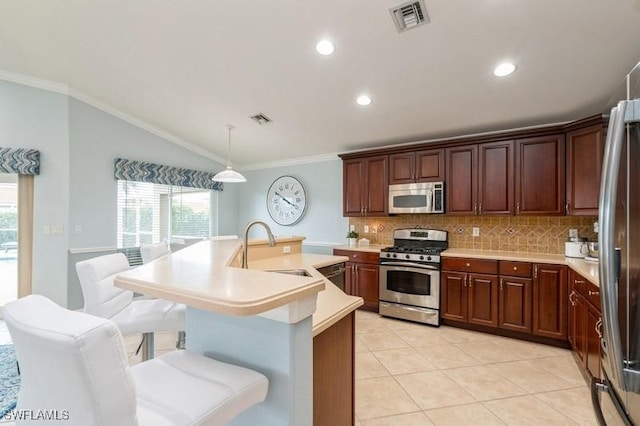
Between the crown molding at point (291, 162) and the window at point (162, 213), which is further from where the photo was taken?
the crown molding at point (291, 162)

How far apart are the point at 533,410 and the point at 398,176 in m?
2.75

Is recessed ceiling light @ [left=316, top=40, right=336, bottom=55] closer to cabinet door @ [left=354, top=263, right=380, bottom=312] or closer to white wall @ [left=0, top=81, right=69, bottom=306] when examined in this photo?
cabinet door @ [left=354, top=263, right=380, bottom=312]

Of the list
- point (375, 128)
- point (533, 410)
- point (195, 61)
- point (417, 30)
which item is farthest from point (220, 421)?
point (375, 128)

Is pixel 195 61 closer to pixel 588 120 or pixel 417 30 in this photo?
pixel 417 30

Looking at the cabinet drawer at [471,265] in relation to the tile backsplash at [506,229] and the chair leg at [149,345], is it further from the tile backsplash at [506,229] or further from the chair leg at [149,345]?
the chair leg at [149,345]

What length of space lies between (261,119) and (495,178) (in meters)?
2.99

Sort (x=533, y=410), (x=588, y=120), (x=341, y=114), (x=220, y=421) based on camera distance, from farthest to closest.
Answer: (x=341, y=114), (x=588, y=120), (x=533, y=410), (x=220, y=421)

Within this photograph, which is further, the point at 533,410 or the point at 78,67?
the point at 78,67

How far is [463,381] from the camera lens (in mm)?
2430

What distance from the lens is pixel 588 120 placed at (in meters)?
2.81

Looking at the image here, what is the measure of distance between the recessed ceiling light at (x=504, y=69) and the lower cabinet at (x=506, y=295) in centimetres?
188

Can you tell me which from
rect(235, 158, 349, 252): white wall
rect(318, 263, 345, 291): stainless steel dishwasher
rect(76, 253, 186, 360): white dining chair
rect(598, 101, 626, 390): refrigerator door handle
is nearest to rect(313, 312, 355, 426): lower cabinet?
rect(598, 101, 626, 390): refrigerator door handle

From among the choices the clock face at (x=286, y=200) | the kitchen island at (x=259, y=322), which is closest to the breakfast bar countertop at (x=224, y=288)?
the kitchen island at (x=259, y=322)

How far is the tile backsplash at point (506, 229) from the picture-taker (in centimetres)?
338
